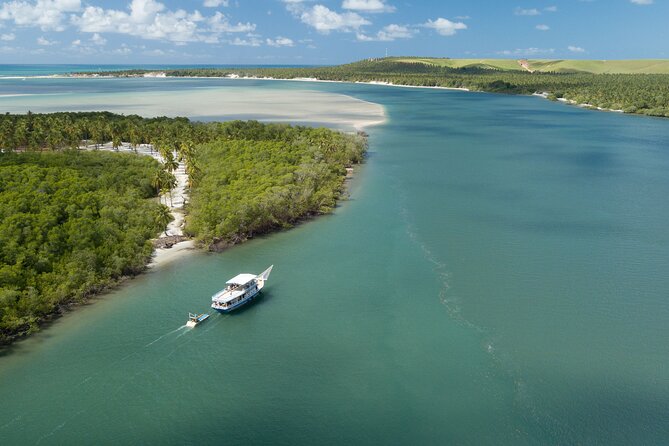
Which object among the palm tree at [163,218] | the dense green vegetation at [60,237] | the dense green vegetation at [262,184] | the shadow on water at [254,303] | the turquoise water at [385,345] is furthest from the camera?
the dense green vegetation at [262,184]

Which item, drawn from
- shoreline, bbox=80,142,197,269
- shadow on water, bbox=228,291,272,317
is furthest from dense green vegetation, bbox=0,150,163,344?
shadow on water, bbox=228,291,272,317

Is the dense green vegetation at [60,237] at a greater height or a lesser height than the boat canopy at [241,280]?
greater

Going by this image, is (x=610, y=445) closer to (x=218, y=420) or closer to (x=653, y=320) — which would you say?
(x=653, y=320)

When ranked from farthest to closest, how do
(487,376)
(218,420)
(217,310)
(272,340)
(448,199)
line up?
(448,199) → (217,310) → (272,340) → (487,376) → (218,420)

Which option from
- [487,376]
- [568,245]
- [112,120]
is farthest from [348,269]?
[112,120]

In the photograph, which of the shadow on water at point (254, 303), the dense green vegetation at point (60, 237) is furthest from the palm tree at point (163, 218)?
the shadow on water at point (254, 303)

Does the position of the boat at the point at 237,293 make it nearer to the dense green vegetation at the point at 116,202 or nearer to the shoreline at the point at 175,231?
the shoreline at the point at 175,231

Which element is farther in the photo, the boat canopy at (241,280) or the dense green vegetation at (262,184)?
the dense green vegetation at (262,184)
